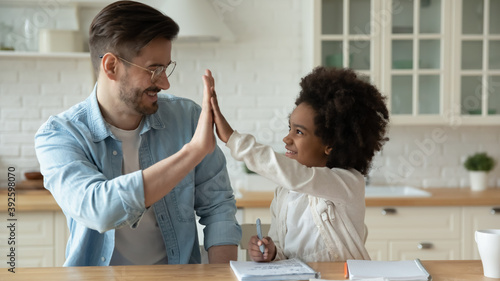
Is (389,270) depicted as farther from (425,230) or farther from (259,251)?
(425,230)

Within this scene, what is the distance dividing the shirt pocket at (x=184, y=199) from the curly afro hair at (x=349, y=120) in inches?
18.2

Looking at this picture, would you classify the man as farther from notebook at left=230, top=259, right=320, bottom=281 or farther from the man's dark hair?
notebook at left=230, top=259, right=320, bottom=281

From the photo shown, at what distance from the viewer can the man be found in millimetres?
1772

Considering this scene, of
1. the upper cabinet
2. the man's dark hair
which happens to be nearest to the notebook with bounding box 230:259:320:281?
the man's dark hair

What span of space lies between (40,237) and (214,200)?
5.77ft

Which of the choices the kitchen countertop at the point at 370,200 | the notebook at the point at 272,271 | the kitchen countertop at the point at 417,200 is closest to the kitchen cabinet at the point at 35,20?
the kitchen countertop at the point at 370,200

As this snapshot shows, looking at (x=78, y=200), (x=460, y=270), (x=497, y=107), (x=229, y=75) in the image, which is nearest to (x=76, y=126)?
(x=78, y=200)

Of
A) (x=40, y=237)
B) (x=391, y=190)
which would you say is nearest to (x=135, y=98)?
(x=40, y=237)

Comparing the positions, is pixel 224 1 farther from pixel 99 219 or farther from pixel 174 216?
pixel 99 219

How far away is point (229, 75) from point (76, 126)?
2278mm

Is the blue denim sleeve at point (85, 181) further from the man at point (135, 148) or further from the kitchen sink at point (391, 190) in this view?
the kitchen sink at point (391, 190)

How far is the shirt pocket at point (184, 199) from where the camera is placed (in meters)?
1.96

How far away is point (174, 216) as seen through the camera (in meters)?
1.95

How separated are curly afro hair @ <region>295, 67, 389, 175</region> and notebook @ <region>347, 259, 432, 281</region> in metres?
0.44
